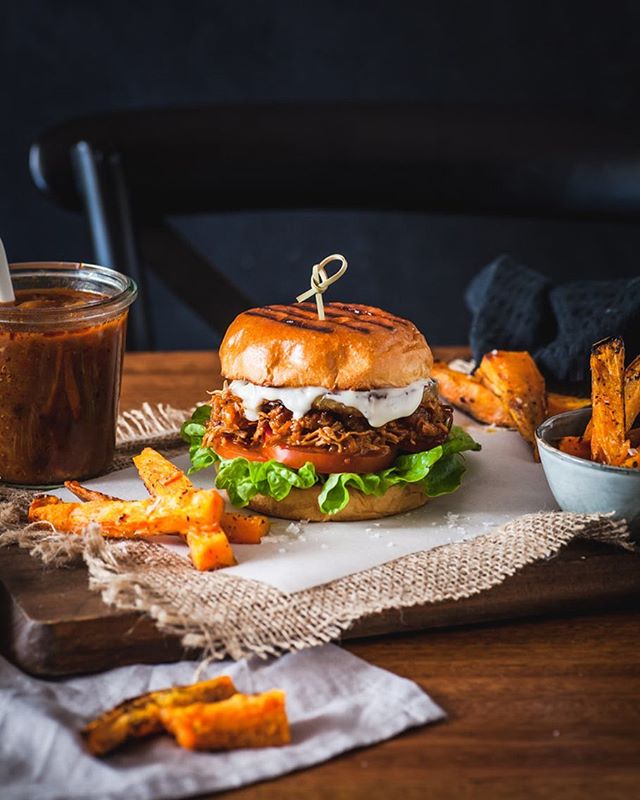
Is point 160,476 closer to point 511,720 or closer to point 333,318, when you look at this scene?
point 333,318

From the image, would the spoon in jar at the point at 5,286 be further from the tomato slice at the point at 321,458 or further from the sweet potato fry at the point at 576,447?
the sweet potato fry at the point at 576,447

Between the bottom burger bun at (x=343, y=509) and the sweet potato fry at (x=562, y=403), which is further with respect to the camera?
the sweet potato fry at (x=562, y=403)

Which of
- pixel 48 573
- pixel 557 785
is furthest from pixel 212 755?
pixel 48 573

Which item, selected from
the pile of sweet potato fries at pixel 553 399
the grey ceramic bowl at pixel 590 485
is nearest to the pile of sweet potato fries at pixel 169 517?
the grey ceramic bowl at pixel 590 485

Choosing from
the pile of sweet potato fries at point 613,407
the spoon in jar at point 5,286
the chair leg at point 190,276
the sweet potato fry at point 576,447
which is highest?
the spoon in jar at point 5,286

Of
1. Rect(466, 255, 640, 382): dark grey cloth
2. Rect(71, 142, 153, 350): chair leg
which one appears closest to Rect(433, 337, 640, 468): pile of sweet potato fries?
Rect(466, 255, 640, 382): dark grey cloth

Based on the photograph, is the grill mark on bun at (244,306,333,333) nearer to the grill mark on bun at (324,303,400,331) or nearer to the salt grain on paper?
the grill mark on bun at (324,303,400,331)

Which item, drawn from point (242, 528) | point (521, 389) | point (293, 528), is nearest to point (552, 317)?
point (521, 389)
